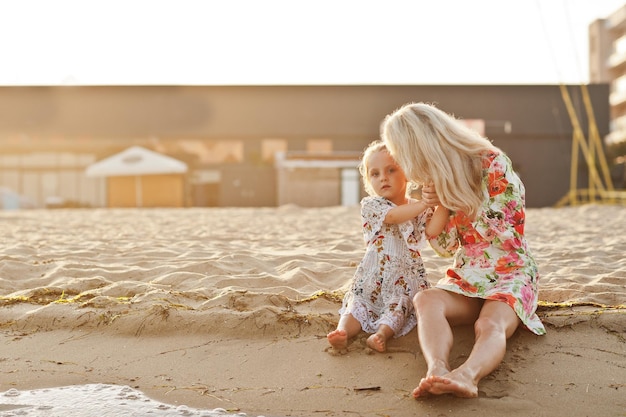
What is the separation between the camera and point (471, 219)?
2.84 meters

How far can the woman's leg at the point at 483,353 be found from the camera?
224cm

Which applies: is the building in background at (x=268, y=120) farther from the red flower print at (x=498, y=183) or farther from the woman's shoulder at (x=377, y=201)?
the red flower print at (x=498, y=183)

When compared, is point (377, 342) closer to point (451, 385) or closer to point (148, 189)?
point (451, 385)

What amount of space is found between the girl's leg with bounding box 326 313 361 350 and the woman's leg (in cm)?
48

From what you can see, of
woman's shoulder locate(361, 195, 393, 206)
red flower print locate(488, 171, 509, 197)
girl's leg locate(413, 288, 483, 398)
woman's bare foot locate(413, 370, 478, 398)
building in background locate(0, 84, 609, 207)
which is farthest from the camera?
building in background locate(0, 84, 609, 207)

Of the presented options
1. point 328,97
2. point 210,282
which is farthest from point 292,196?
point 210,282

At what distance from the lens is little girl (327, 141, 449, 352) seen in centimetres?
289

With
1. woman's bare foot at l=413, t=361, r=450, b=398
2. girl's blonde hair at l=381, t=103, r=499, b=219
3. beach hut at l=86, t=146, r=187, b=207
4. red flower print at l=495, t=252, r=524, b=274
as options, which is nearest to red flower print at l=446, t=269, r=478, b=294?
red flower print at l=495, t=252, r=524, b=274

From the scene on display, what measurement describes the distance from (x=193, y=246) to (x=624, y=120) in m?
27.3

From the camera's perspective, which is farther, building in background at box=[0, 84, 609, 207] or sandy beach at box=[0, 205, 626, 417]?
building in background at box=[0, 84, 609, 207]

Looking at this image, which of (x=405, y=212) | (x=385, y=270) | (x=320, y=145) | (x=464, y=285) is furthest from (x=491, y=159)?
(x=320, y=145)

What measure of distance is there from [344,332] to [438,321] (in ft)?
1.19
